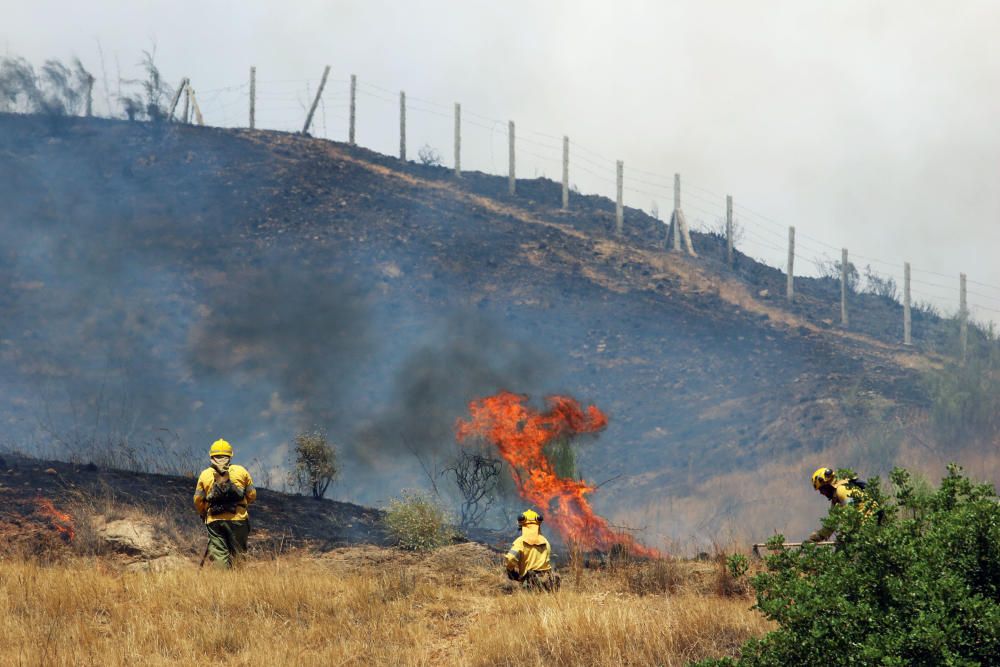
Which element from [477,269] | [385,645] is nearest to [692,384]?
[477,269]

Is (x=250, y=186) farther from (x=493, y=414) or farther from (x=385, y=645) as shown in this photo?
(x=385, y=645)

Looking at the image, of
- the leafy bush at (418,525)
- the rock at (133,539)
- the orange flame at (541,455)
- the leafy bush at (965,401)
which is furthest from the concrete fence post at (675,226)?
the rock at (133,539)

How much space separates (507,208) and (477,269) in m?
4.70

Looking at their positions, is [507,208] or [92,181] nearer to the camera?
[92,181]

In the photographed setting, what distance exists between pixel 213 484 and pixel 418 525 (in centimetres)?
371

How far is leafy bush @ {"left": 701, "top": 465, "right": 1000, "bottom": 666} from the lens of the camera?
593cm

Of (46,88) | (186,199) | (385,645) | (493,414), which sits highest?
(46,88)

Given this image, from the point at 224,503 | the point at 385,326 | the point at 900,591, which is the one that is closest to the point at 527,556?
the point at 224,503

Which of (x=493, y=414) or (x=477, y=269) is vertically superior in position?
(x=477, y=269)

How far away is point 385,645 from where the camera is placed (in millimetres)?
9578

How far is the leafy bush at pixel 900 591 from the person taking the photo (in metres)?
5.93

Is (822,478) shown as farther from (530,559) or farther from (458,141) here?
(458,141)

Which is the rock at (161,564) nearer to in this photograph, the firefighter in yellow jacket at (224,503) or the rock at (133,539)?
the rock at (133,539)

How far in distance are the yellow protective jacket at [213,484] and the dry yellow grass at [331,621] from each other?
784 millimetres
